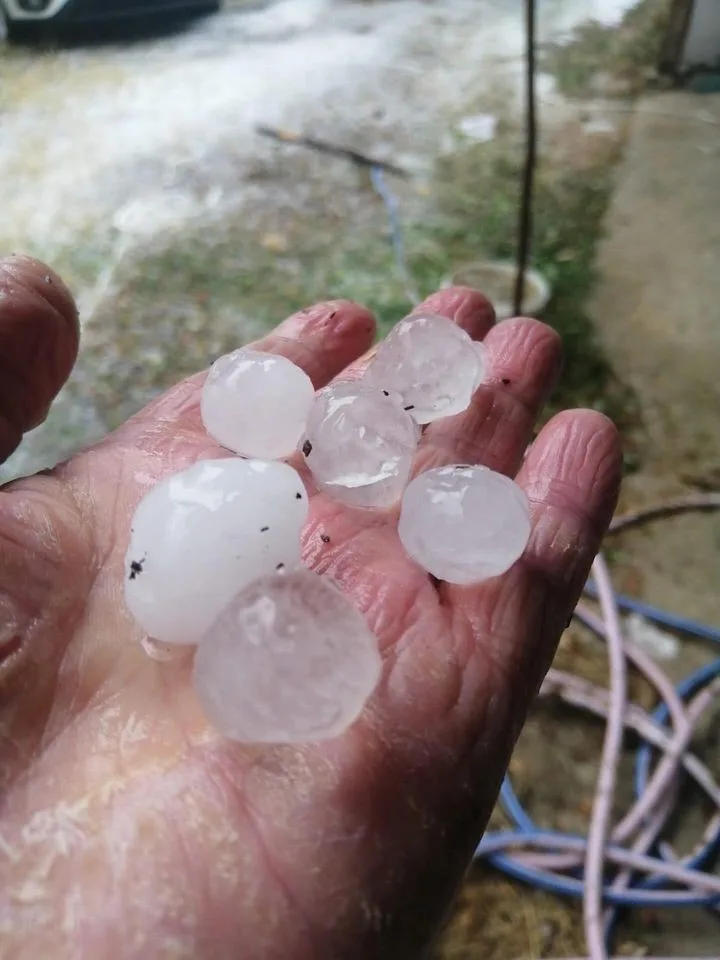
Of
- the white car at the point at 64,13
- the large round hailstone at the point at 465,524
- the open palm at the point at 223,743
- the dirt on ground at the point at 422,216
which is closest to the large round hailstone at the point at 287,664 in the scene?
the open palm at the point at 223,743

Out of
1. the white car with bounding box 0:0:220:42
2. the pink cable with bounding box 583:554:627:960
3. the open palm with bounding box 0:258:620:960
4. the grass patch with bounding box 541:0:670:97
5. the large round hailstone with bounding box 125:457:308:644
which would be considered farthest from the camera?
the grass patch with bounding box 541:0:670:97

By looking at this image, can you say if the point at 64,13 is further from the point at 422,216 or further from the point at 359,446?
the point at 359,446

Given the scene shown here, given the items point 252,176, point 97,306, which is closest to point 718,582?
point 97,306

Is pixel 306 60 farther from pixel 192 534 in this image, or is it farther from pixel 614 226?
pixel 192 534

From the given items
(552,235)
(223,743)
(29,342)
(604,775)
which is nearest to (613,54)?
(552,235)

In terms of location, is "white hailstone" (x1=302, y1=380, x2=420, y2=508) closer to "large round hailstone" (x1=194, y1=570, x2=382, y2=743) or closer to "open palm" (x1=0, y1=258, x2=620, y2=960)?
"open palm" (x1=0, y1=258, x2=620, y2=960)

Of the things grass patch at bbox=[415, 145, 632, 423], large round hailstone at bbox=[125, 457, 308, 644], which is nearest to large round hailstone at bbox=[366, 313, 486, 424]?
large round hailstone at bbox=[125, 457, 308, 644]
